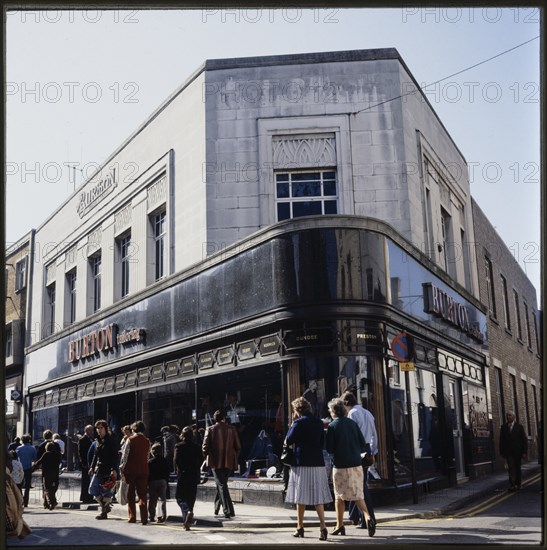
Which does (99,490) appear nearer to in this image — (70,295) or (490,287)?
(70,295)

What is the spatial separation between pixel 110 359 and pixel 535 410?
53.1ft

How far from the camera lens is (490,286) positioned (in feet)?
81.8

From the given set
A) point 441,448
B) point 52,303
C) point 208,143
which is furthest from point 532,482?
point 52,303

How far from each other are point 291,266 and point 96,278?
35.3 ft

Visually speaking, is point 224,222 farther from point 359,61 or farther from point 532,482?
point 532,482

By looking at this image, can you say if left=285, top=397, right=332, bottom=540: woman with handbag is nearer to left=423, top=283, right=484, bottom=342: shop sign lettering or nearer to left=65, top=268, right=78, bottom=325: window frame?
left=423, top=283, right=484, bottom=342: shop sign lettering

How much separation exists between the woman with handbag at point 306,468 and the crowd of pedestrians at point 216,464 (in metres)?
0.01

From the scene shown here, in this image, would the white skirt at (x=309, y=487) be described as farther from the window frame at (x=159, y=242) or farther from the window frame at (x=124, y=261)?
the window frame at (x=124, y=261)

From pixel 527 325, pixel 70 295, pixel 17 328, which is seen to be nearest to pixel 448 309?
pixel 527 325

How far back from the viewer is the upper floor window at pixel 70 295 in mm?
25625

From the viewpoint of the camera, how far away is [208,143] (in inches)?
693

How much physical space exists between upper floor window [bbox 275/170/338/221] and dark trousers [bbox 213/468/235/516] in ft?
19.8

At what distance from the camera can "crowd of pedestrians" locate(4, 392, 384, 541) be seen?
10531mm

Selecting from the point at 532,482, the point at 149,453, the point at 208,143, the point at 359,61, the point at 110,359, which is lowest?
the point at 532,482
